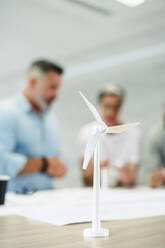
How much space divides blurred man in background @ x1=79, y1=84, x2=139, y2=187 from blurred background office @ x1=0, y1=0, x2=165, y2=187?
1072mm

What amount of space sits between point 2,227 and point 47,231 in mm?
155

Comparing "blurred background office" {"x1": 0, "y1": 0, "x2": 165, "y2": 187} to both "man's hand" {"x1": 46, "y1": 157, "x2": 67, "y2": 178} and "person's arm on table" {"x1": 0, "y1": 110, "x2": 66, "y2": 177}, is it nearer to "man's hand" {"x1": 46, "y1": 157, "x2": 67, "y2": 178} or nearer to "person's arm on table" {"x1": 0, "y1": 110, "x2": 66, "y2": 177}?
"person's arm on table" {"x1": 0, "y1": 110, "x2": 66, "y2": 177}

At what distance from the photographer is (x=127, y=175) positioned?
251cm

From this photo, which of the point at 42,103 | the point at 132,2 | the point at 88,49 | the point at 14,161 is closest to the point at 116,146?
the point at 42,103

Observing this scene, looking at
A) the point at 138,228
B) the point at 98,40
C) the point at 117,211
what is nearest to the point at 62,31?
the point at 98,40

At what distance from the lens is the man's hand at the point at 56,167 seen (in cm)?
225

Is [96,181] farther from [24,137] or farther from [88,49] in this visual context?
[88,49]

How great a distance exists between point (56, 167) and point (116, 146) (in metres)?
0.99

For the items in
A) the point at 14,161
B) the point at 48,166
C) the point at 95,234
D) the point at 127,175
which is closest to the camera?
the point at 95,234

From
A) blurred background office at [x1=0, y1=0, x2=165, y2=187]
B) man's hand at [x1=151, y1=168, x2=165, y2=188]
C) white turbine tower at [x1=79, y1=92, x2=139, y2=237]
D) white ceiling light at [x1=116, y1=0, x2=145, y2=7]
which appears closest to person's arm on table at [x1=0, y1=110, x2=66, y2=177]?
man's hand at [x1=151, y1=168, x2=165, y2=188]

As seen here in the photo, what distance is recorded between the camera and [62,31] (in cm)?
422

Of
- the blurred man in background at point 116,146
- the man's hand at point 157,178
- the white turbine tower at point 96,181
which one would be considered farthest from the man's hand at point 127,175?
the white turbine tower at point 96,181

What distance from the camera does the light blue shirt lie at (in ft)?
7.91

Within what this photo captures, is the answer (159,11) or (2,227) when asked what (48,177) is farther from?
(159,11)
